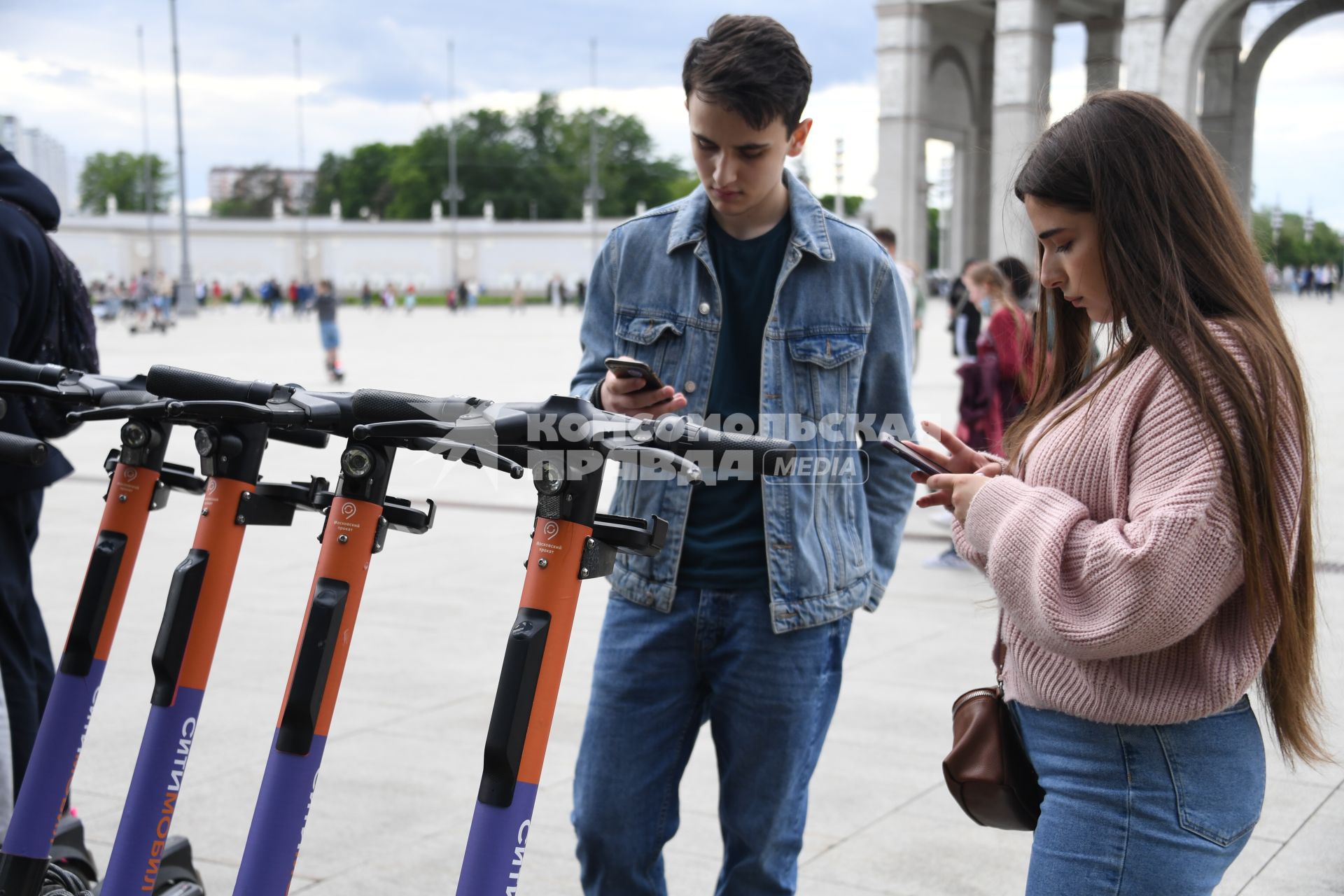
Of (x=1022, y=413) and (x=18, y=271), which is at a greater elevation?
(x=18, y=271)

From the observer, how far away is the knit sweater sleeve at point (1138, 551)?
1.88 metres

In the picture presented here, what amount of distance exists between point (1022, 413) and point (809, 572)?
1.76 feet

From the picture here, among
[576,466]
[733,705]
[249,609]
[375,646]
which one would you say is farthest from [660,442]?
[249,609]

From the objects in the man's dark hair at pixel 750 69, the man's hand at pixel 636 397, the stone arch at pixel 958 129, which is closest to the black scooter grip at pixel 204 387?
the man's hand at pixel 636 397

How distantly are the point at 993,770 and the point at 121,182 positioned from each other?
4894 inches

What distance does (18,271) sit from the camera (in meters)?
3.41

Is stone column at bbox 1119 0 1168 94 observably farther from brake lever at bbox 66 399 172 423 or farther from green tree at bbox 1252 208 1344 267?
brake lever at bbox 66 399 172 423

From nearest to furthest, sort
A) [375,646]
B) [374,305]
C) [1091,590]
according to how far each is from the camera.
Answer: [1091,590]
[375,646]
[374,305]

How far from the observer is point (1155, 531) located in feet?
6.18

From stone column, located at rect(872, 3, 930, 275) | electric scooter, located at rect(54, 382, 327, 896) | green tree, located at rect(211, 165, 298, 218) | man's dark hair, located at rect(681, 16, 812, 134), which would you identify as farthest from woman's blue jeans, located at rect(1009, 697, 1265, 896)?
green tree, located at rect(211, 165, 298, 218)

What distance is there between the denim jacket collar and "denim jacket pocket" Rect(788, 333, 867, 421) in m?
0.17

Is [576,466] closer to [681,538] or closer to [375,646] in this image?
[681,538]

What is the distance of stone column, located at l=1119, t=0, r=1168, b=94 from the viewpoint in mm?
44750

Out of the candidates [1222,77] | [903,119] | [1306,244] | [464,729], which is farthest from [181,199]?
[1306,244]
